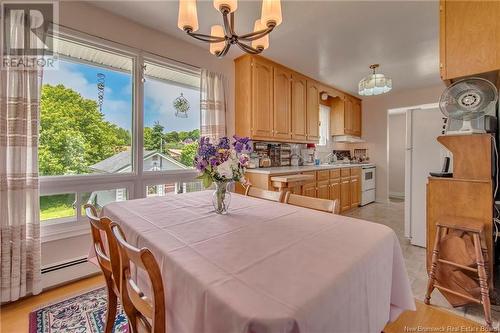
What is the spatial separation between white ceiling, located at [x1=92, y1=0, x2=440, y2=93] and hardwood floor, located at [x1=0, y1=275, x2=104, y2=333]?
2493 mm

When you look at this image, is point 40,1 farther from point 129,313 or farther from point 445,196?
point 445,196

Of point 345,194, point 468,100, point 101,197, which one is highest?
point 468,100

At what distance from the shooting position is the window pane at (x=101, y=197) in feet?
7.13

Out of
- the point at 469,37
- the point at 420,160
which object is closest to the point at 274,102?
the point at 420,160

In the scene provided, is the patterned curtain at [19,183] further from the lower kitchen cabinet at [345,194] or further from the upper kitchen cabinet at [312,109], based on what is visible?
the lower kitchen cabinet at [345,194]

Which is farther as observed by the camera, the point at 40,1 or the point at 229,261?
the point at 40,1

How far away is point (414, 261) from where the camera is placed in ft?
7.84

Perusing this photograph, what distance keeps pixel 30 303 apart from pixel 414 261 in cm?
342

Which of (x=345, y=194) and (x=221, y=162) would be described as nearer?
(x=221, y=162)

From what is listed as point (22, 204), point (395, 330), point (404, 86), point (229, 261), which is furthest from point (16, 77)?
point (404, 86)

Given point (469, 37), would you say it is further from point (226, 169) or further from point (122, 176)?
point (122, 176)

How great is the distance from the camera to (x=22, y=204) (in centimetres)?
176

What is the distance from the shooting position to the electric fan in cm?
166

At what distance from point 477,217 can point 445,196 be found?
0.76 ft
